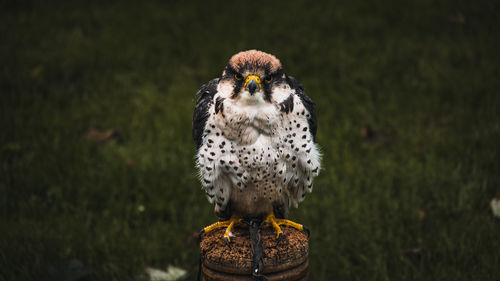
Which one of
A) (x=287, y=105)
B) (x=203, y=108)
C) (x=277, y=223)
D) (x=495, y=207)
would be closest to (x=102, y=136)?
(x=203, y=108)

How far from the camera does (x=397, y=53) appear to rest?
19.5 feet

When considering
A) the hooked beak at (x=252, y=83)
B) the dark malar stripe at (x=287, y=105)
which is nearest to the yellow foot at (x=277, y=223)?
the dark malar stripe at (x=287, y=105)

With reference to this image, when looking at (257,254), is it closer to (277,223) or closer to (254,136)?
(277,223)

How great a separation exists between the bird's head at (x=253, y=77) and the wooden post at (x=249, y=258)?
783 millimetres

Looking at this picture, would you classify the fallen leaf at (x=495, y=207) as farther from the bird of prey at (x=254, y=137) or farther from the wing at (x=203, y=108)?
the wing at (x=203, y=108)

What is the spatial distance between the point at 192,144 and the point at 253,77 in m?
2.77

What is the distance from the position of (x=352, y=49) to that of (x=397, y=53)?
56 centimetres

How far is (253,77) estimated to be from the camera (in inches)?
91.2

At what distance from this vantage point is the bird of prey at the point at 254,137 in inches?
94.3

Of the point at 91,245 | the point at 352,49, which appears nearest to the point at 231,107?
the point at 91,245

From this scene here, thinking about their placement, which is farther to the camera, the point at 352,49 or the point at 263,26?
the point at 263,26

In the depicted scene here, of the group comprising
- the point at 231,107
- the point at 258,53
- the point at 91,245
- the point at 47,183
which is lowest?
the point at 91,245

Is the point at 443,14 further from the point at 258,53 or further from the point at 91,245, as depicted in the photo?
the point at 91,245

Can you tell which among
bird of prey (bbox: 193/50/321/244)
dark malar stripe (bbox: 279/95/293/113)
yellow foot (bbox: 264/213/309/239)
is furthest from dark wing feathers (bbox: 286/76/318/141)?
yellow foot (bbox: 264/213/309/239)
